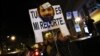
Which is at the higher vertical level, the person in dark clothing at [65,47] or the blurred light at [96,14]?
the blurred light at [96,14]

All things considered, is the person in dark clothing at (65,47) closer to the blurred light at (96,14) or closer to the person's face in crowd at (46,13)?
the person's face in crowd at (46,13)

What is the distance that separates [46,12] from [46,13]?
0.05m

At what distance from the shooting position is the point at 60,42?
6.27m

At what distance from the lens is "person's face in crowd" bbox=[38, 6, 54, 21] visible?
21.9 ft

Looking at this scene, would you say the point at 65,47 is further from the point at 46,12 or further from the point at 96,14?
the point at 96,14

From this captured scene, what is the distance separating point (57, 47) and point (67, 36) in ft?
1.62

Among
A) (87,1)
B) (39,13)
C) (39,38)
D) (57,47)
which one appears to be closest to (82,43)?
(57,47)

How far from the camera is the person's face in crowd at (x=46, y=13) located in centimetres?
666

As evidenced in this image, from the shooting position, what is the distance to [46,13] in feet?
22.2

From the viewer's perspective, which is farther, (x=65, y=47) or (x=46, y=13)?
(x=46, y=13)

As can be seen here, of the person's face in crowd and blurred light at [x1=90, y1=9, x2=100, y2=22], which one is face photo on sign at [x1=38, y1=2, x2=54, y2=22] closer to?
the person's face in crowd

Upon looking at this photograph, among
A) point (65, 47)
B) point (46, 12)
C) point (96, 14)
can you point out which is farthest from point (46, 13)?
point (96, 14)

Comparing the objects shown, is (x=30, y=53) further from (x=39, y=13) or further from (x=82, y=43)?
(x=82, y=43)

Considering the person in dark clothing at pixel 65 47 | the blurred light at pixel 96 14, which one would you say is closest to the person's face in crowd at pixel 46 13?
the person in dark clothing at pixel 65 47
